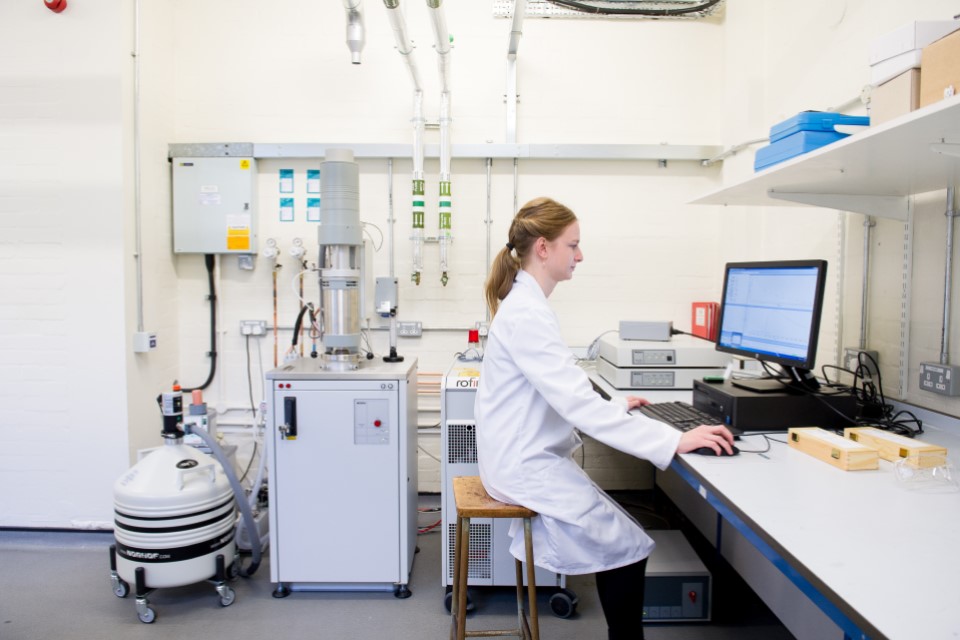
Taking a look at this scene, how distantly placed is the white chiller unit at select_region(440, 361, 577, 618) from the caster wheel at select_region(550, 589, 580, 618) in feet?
0.14

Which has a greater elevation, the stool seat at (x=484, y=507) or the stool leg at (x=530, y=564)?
the stool seat at (x=484, y=507)

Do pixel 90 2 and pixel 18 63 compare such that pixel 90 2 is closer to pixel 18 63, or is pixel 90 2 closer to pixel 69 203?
pixel 18 63

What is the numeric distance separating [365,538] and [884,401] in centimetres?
182

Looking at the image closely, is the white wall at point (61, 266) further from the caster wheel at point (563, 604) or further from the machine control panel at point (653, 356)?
the machine control panel at point (653, 356)

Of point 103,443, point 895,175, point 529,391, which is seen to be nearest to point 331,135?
point 103,443

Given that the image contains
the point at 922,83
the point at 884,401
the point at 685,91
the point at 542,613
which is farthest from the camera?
the point at 685,91

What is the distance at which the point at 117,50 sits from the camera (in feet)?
8.02

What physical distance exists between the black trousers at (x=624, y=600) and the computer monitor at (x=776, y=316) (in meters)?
0.62

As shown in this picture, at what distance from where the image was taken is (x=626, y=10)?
9.30 feet

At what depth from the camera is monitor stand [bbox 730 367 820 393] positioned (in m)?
1.54

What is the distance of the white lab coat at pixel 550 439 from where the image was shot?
132 centimetres

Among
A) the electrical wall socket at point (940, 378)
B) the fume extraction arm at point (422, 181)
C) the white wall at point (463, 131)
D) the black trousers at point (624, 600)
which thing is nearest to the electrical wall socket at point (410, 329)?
the white wall at point (463, 131)

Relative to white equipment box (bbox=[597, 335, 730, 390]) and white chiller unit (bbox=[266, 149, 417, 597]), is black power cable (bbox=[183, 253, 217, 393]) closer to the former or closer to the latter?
white chiller unit (bbox=[266, 149, 417, 597])

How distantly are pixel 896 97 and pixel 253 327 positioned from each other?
9.10 ft
